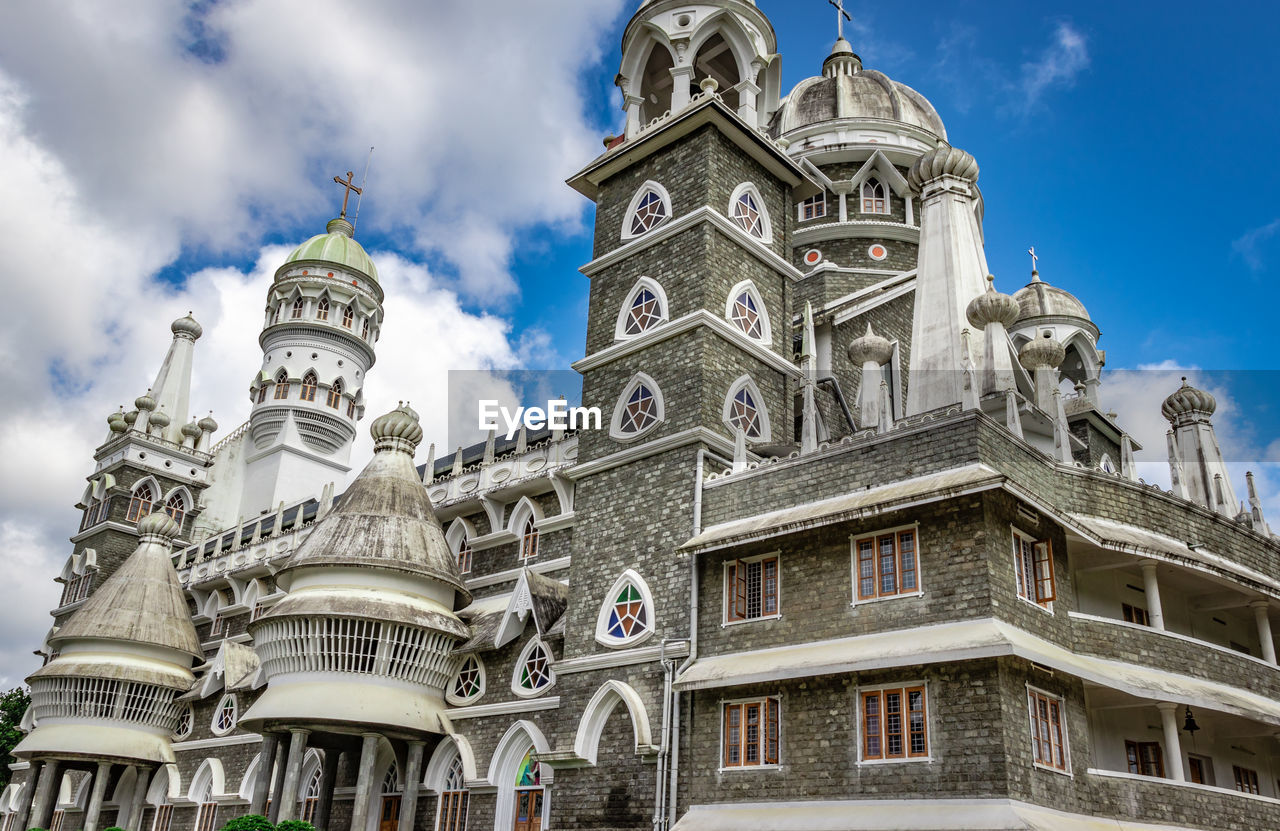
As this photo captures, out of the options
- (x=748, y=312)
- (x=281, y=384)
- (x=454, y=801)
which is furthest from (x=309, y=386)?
(x=748, y=312)

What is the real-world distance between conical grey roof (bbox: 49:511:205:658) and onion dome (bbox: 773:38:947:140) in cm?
2642

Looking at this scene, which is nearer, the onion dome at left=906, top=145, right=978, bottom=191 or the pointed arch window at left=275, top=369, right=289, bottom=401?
the onion dome at left=906, top=145, right=978, bottom=191

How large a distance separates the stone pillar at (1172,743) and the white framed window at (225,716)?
25937 mm

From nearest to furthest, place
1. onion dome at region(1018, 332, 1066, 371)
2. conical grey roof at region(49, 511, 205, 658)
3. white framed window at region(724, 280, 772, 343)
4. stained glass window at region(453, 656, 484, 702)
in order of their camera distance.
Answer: white framed window at region(724, 280, 772, 343)
onion dome at region(1018, 332, 1066, 371)
stained glass window at region(453, 656, 484, 702)
conical grey roof at region(49, 511, 205, 658)

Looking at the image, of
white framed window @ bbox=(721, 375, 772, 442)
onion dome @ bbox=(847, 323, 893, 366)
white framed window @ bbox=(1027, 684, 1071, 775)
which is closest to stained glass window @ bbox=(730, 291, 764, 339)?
white framed window @ bbox=(721, 375, 772, 442)

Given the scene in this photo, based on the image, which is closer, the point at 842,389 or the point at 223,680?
the point at 842,389

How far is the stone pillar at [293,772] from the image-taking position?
2470 cm

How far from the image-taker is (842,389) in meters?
Answer: 29.1

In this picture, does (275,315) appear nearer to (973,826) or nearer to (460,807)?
(460,807)

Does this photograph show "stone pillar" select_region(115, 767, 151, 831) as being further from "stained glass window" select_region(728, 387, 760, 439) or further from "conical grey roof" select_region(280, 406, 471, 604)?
"stained glass window" select_region(728, 387, 760, 439)

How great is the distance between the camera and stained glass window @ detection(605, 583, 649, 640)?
21234 millimetres

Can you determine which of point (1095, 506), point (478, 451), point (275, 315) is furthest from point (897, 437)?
point (275, 315)

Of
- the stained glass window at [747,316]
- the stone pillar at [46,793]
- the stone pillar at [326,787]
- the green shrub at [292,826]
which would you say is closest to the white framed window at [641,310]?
the stained glass window at [747,316]

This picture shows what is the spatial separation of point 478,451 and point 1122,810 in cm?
2383
